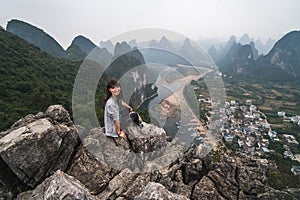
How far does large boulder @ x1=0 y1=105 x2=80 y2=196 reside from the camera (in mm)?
2957

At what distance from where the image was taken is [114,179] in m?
3.69

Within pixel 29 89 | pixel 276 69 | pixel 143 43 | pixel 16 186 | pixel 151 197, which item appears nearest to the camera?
pixel 151 197

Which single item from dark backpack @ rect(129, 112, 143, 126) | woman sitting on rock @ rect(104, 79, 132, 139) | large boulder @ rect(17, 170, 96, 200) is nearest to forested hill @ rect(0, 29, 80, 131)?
dark backpack @ rect(129, 112, 143, 126)

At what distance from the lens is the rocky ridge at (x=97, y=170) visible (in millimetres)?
2916

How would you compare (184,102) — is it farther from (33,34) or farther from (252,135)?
(33,34)

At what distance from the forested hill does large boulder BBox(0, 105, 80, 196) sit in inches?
338

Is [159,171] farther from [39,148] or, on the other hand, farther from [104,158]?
[39,148]

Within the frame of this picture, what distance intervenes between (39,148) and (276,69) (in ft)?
307

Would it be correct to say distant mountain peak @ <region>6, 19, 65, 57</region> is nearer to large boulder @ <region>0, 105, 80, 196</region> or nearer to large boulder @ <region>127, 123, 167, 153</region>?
large boulder @ <region>127, 123, 167, 153</region>

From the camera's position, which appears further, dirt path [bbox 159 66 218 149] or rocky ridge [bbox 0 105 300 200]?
dirt path [bbox 159 66 218 149]

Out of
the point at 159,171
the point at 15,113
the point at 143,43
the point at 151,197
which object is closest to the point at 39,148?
the point at 151,197

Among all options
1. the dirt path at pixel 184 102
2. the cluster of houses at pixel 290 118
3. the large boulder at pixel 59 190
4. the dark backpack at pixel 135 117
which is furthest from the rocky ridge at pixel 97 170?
the cluster of houses at pixel 290 118

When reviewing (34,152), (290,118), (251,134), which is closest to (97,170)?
(34,152)

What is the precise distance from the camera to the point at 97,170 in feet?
12.5
